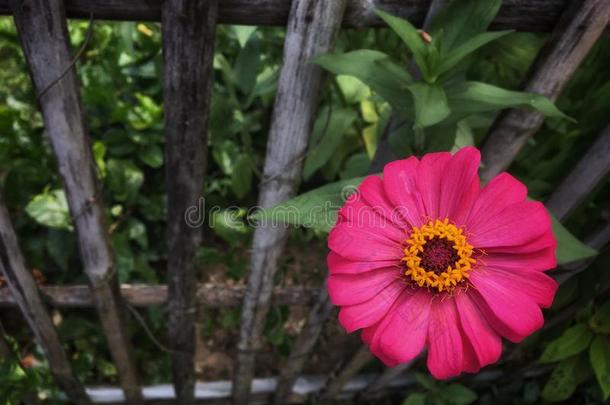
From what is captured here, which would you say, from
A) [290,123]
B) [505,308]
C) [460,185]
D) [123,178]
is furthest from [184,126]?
[123,178]

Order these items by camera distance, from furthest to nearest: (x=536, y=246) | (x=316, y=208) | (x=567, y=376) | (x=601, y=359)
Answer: (x=567, y=376), (x=601, y=359), (x=316, y=208), (x=536, y=246)

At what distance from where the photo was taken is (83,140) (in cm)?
82

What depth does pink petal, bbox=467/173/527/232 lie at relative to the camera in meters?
0.63

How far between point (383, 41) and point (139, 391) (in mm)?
1036

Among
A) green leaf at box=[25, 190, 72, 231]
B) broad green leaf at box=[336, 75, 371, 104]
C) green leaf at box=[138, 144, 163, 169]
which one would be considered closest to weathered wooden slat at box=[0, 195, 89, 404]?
green leaf at box=[25, 190, 72, 231]

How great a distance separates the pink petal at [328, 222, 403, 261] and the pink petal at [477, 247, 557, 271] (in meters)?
0.12

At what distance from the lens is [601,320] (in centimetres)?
107

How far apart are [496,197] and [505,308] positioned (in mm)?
135

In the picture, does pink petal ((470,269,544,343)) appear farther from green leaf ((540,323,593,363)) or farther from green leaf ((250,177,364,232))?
green leaf ((540,323,593,363))

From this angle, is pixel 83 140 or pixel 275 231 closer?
pixel 83 140

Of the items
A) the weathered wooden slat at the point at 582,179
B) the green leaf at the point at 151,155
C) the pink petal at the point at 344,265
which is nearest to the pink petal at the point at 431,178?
the pink petal at the point at 344,265

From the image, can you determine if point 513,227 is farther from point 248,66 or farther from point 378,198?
point 248,66

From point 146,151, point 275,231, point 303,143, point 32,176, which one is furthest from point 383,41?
point 32,176

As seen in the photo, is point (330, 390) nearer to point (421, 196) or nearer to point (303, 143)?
point (303, 143)
